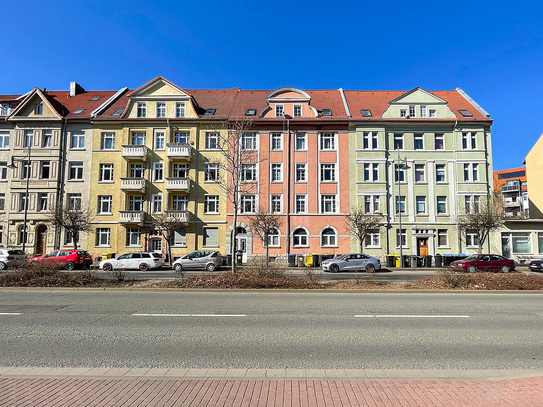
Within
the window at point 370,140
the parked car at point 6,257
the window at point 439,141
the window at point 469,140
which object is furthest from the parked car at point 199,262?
the window at point 469,140

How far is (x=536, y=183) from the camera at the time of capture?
1766 inches

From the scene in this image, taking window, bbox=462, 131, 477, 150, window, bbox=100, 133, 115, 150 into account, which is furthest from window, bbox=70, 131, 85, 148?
window, bbox=462, 131, 477, 150

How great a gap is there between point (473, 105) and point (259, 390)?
4084cm

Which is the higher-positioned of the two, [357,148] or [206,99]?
[206,99]

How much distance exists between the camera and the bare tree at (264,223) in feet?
98.1

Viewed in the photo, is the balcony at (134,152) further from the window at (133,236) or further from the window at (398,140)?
the window at (398,140)

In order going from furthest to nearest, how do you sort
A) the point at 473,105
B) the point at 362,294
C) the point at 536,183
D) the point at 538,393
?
the point at 536,183, the point at 473,105, the point at 362,294, the point at 538,393

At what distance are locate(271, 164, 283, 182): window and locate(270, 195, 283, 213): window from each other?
173 cm

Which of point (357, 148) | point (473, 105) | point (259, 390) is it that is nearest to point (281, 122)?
point (357, 148)

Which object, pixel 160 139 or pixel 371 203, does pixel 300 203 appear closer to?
pixel 371 203

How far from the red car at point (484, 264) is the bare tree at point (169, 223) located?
72.9 ft

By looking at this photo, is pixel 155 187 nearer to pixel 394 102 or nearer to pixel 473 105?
pixel 394 102

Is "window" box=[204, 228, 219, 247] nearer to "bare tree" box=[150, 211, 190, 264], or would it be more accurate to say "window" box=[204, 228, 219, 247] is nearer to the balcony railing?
"bare tree" box=[150, 211, 190, 264]

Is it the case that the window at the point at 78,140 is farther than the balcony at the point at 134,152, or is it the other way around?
the window at the point at 78,140
